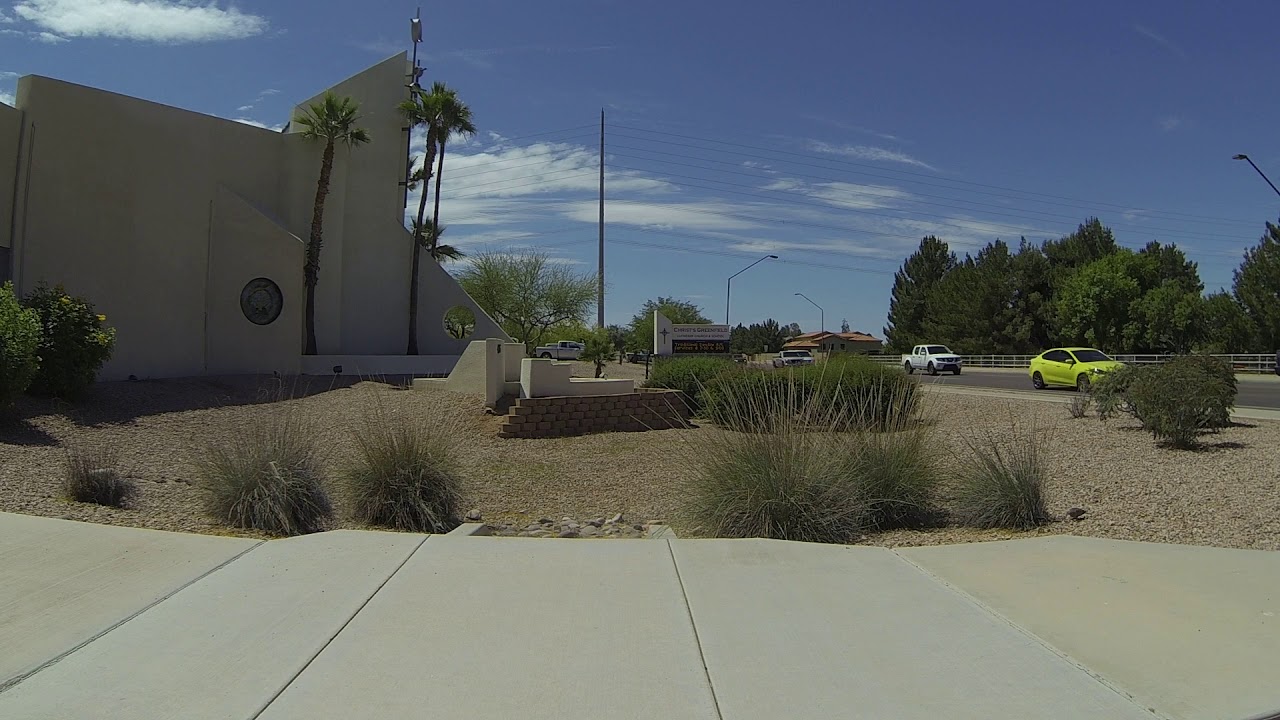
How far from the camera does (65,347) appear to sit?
15672mm

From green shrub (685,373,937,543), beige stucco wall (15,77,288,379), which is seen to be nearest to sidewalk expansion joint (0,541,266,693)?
green shrub (685,373,937,543)

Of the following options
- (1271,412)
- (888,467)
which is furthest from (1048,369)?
(888,467)

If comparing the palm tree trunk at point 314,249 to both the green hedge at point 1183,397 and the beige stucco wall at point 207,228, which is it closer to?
the beige stucco wall at point 207,228

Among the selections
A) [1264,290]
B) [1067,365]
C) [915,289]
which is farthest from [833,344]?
[915,289]

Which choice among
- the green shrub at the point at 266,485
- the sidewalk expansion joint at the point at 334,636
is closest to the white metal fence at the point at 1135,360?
the green shrub at the point at 266,485

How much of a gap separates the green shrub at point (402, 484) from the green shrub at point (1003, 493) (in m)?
4.65

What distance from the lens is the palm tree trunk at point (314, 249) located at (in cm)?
2814

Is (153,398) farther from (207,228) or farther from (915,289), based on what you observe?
(915,289)

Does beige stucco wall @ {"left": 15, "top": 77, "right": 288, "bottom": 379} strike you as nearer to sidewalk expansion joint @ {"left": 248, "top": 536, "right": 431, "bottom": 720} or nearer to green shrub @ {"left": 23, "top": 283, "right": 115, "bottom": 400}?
green shrub @ {"left": 23, "top": 283, "right": 115, "bottom": 400}

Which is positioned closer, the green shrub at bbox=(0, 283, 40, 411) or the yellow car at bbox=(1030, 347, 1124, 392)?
the green shrub at bbox=(0, 283, 40, 411)

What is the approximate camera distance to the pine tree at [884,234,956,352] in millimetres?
89375

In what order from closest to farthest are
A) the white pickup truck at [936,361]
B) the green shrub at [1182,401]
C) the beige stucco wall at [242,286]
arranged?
the green shrub at [1182,401], the beige stucco wall at [242,286], the white pickup truck at [936,361]

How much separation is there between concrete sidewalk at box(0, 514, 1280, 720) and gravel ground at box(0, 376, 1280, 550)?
1.10 m

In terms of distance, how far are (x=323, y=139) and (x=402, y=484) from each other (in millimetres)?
24822
